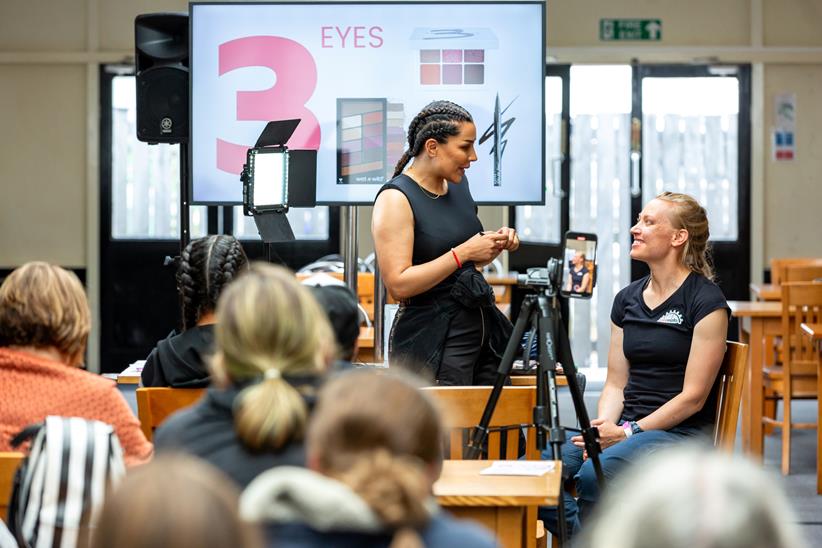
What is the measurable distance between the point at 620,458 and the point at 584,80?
6946 millimetres

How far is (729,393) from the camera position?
345 cm

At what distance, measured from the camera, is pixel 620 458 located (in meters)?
3.38

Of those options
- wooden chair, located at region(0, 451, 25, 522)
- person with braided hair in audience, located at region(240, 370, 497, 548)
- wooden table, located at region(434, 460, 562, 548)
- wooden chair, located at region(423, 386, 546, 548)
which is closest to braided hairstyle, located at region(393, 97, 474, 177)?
wooden chair, located at region(423, 386, 546, 548)

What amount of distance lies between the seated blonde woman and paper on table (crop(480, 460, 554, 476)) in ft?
2.32

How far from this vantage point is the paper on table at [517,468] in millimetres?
2602

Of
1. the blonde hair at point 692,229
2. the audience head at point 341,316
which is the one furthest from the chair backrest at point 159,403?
the blonde hair at point 692,229

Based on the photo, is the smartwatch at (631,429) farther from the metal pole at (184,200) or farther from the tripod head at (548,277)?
the metal pole at (184,200)

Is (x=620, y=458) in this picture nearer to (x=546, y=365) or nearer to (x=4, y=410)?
(x=546, y=365)

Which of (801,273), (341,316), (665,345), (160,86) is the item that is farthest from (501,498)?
(801,273)

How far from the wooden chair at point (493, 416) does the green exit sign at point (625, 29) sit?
24.2 feet

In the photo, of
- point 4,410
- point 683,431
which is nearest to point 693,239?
point 683,431

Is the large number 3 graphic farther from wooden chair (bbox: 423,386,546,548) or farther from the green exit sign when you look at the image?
the green exit sign

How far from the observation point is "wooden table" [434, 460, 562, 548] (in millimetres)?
2393

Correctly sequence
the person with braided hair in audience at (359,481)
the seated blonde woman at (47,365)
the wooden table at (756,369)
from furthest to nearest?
the wooden table at (756,369)
the seated blonde woman at (47,365)
the person with braided hair in audience at (359,481)
